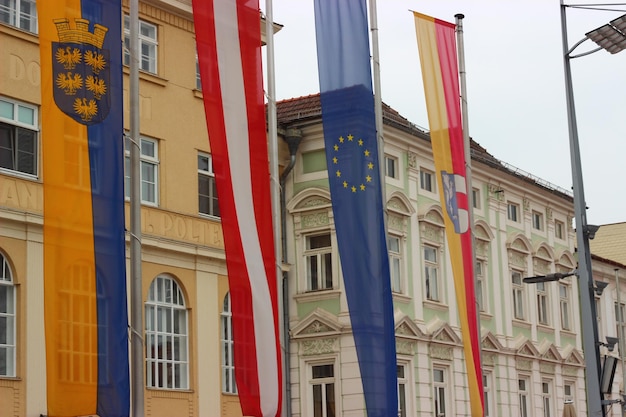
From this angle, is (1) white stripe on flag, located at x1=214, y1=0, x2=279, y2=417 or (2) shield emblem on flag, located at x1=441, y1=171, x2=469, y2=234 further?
(2) shield emblem on flag, located at x1=441, y1=171, x2=469, y2=234

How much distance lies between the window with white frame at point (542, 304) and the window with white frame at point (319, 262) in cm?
1294

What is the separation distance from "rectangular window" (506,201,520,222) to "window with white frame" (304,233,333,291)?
1050 cm

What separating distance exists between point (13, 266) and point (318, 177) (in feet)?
36.2

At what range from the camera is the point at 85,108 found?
17.9 m

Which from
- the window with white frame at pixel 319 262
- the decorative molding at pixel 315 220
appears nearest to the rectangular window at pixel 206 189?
the decorative molding at pixel 315 220

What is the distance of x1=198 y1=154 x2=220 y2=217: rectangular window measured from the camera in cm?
3238

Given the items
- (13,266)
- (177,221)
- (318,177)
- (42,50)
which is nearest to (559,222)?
(318,177)

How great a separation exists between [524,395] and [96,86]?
29329 millimetres

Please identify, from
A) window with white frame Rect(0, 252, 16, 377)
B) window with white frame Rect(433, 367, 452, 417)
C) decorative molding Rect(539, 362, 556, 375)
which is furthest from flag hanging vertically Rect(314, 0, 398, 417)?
decorative molding Rect(539, 362, 556, 375)

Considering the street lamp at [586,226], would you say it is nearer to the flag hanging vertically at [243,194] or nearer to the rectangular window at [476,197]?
the flag hanging vertically at [243,194]

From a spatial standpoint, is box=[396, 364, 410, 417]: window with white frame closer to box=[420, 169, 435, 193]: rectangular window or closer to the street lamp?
box=[420, 169, 435, 193]: rectangular window

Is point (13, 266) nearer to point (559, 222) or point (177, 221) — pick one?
point (177, 221)

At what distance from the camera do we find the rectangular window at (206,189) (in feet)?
106

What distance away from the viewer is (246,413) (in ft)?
65.6
